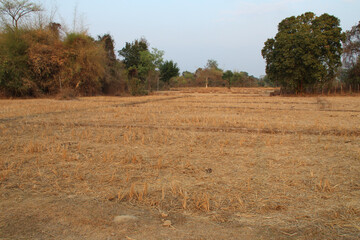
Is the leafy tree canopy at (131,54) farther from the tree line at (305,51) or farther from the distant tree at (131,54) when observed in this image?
the tree line at (305,51)

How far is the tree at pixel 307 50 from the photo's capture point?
17328 mm

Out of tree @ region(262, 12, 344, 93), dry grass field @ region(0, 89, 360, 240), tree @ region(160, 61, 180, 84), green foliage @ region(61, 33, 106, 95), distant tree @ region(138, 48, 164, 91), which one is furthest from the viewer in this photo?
tree @ region(160, 61, 180, 84)

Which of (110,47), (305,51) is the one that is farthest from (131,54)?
(305,51)

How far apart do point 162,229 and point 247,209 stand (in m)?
0.72

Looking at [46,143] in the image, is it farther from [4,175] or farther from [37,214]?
[37,214]

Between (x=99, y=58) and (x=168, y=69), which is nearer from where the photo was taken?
(x=99, y=58)

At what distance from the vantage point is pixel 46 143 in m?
4.31

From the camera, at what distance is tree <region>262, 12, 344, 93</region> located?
682 inches

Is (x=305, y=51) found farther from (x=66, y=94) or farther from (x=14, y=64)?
(x=14, y=64)

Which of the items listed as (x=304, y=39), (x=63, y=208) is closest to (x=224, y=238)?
(x=63, y=208)

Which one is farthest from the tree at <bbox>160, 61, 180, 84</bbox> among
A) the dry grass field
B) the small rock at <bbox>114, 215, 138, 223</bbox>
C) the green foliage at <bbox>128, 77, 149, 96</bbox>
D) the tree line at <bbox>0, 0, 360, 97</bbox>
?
the small rock at <bbox>114, 215, 138, 223</bbox>

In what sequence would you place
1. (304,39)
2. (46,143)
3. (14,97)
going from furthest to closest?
(304,39) < (14,97) < (46,143)

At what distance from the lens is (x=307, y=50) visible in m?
17.5

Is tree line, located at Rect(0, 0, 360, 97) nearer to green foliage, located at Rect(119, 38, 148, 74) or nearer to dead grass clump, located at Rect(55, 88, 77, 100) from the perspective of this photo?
dead grass clump, located at Rect(55, 88, 77, 100)
